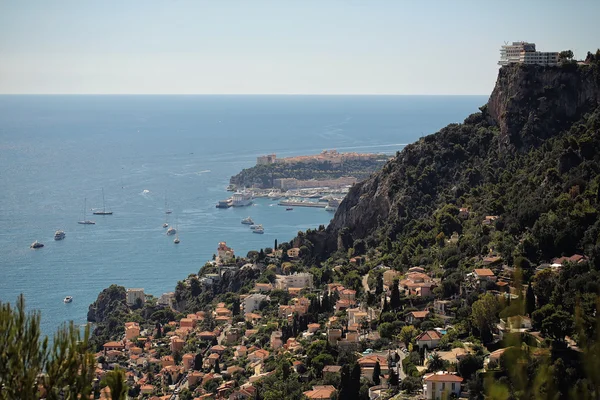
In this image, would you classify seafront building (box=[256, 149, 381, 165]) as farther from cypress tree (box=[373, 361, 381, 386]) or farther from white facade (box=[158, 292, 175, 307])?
cypress tree (box=[373, 361, 381, 386])

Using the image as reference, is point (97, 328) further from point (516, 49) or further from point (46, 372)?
point (46, 372)

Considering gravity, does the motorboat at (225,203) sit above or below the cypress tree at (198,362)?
above

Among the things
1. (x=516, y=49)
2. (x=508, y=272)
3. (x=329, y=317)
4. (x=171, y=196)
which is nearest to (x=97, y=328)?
(x=329, y=317)

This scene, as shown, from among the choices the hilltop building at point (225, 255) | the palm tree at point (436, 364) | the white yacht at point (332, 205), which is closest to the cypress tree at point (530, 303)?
the palm tree at point (436, 364)

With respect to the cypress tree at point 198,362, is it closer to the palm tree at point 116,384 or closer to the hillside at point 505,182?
the hillside at point 505,182

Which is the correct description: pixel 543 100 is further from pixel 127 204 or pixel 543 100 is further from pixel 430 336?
pixel 127 204

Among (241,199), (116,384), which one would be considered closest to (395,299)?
(116,384)
